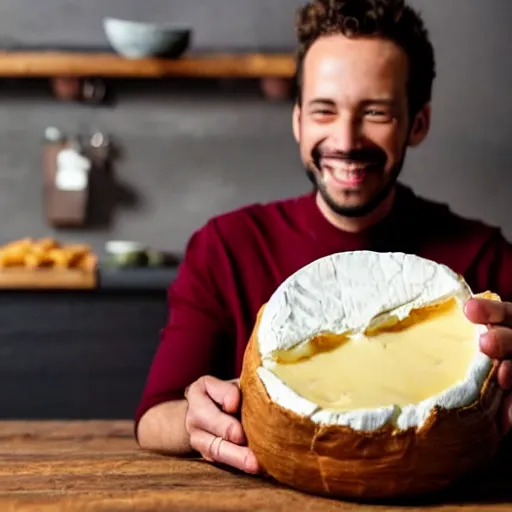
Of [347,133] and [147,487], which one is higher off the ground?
[347,133]

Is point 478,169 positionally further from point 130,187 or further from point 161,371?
point 161,371

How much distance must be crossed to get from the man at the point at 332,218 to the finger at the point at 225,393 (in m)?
0.16

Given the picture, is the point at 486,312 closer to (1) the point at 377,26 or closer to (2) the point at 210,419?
(2) the point at 210,419

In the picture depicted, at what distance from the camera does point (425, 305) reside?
0.92m

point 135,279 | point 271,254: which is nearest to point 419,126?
point 271,254

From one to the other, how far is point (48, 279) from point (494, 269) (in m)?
1.31

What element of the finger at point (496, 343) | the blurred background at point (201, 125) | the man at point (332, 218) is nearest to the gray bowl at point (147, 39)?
the blurred background at point (201, 125)

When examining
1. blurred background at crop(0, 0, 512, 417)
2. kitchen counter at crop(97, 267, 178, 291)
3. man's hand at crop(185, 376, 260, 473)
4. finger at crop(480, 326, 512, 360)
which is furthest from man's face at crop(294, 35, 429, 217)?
blurred background at crop(0, 0, 512, 417)

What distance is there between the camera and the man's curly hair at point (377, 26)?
4.55 feet

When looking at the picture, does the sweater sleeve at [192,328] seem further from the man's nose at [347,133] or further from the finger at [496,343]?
the finger at [496,343]

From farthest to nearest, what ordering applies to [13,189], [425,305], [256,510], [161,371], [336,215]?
[13,189], [336,215], [161,371], [425,305], [256,510]

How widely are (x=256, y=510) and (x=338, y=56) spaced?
761mm

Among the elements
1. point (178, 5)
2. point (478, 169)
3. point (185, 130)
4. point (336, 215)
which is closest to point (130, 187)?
point (185, 130)

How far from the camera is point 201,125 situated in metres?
3.08
